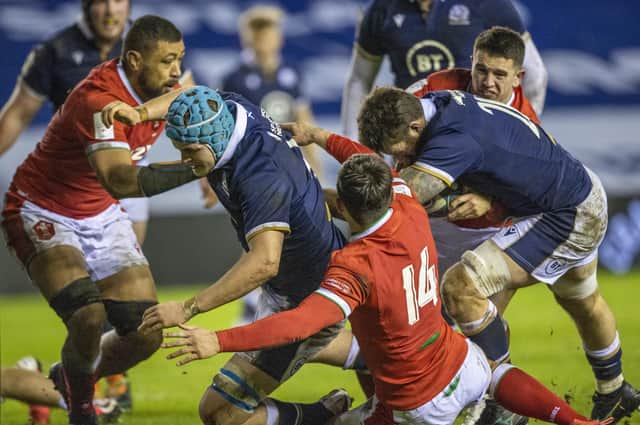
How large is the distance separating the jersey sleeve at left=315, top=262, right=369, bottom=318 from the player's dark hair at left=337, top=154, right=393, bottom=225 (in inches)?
10.7

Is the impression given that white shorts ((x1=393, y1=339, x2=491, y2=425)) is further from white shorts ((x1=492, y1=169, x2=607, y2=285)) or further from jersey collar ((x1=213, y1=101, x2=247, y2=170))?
jersey collar ((x1=213, y1=101, x2=247, y2=170))

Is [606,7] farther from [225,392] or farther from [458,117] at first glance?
[225,392]

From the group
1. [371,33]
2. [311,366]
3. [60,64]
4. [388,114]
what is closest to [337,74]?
[311,366]

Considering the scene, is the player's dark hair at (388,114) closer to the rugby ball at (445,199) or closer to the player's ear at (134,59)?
the rugby ball at (445,199)

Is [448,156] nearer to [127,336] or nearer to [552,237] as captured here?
[552,237]

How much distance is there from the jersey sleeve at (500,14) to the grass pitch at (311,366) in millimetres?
2471

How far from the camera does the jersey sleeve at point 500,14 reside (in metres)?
7.31

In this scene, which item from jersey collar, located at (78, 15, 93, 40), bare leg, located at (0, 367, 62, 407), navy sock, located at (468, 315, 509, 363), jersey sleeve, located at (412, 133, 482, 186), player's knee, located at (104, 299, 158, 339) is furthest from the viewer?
jersey collar, located at (78, 15, 93, 40)

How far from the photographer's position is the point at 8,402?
8086 mm

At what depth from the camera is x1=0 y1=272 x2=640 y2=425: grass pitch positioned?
7262 millimetres

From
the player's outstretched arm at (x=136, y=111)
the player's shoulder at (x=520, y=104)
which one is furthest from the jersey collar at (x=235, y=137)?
the player's shoulder at (x=520, y=104)

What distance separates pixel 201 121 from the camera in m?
4.93

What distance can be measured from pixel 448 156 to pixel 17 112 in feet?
12.4

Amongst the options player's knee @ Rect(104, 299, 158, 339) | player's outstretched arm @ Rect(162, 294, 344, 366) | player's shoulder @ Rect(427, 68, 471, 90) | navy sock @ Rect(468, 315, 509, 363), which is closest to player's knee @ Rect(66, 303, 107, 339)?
player's knee @ Rect(104, 299, 158, 339)
